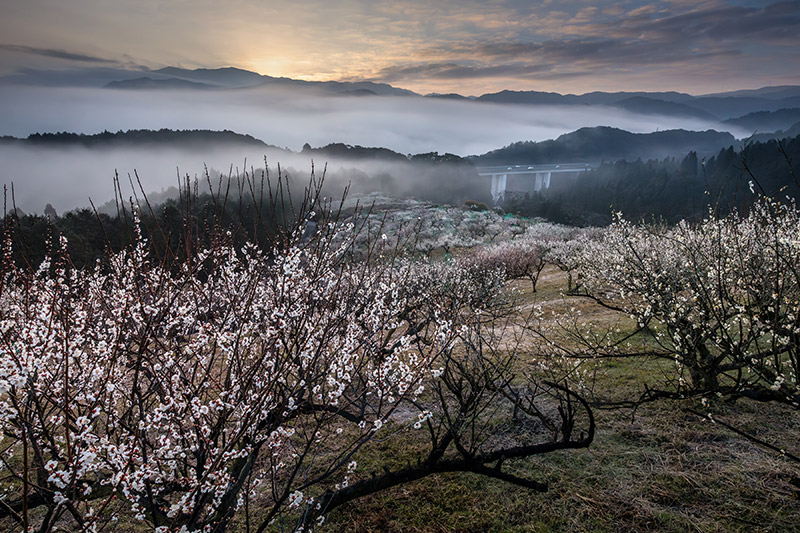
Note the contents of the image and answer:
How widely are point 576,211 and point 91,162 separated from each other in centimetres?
13644

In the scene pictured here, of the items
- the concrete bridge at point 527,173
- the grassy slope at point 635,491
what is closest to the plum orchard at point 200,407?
the grassy slope at point 635,491

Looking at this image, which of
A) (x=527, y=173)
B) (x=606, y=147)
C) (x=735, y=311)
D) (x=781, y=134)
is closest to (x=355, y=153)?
(x=527, y=173)

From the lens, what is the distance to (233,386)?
13.4ft

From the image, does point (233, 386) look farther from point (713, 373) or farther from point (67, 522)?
point (713, 373)

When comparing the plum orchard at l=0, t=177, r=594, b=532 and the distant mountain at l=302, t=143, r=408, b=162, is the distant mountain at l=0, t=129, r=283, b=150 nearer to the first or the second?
the distant mountain at l=302, t=143, r=408, b=162

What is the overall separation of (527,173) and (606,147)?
6021 cm

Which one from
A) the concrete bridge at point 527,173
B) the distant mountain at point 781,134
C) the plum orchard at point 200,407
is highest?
the distant mountain at point 781,134

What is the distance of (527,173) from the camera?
139375 millimetres

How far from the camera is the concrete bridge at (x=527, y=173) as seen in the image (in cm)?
13262

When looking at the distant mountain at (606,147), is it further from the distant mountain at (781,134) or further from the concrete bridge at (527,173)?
the distant mountain at (781,134)

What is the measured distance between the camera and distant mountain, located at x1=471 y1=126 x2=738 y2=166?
6413 inches

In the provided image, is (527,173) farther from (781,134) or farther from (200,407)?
(200,407)

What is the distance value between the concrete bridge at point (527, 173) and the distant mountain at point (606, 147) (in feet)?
31.8

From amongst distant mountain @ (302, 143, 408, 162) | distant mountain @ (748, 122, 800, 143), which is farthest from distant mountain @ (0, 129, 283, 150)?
distant mountain @ (748, 122, 800, 143)
